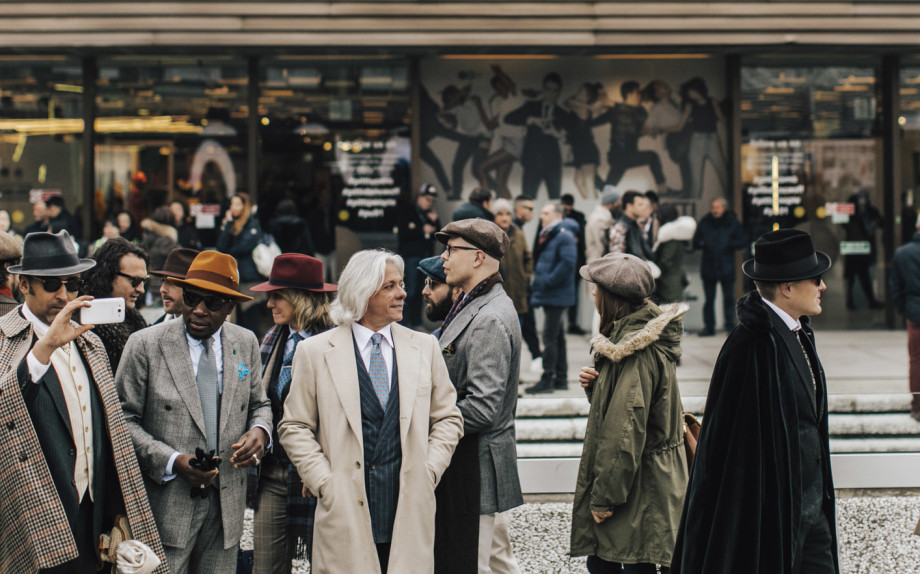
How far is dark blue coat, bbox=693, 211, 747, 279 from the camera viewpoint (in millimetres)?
12922

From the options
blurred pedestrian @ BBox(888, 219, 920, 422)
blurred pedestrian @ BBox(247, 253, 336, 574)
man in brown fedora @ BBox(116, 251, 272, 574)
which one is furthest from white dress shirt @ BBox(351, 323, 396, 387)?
blurred pedestrian @ BBox(888, 219, 920, 422)

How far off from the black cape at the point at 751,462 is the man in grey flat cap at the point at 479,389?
0.93m

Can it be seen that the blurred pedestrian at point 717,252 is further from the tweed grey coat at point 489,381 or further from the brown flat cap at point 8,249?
the brown flat cap at point 8,249

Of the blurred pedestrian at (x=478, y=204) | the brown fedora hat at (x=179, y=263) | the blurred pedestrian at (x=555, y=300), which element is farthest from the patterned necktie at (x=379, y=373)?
the blurred pedestrian at (x=478, y=204)

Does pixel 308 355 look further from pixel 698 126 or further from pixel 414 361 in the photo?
pixel 698 126

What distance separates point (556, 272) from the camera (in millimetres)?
9516

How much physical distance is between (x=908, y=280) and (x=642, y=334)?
5396 millimetres

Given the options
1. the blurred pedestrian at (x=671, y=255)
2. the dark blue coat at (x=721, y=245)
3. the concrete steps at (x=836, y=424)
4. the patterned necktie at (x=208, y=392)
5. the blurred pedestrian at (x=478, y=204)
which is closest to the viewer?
the patterned necktie at (x=208, y=392)

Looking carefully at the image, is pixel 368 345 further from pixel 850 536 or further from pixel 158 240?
pixel 158 240

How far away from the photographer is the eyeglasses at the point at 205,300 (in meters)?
4.50

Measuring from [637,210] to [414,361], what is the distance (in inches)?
258

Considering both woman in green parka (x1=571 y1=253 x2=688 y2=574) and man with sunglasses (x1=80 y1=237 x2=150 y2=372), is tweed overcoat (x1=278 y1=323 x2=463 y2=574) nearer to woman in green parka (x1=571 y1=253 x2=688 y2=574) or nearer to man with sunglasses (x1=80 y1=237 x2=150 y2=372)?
woman in green parka (x1=571 y1=253 x2=688 y2=574)

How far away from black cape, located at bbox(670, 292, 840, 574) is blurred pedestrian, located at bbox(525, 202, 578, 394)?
5169 mm

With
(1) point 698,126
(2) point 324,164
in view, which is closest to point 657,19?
(1) point 698,126
